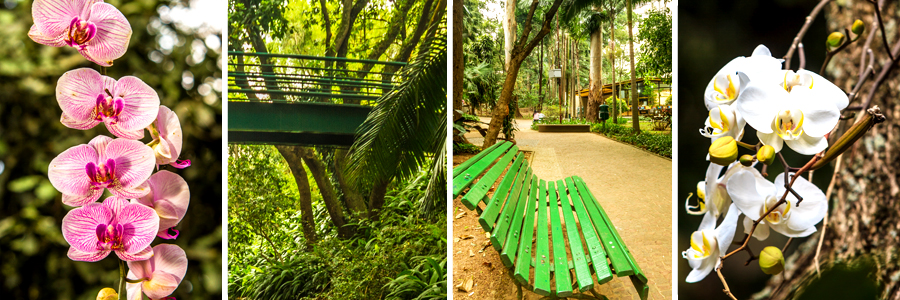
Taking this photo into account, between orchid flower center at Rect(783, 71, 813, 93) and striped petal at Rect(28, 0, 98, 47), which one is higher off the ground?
striped petal at Rect(28, 0, 98, 47)

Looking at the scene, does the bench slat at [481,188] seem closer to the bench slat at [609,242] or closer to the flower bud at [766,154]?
the bench slat at [609,242]

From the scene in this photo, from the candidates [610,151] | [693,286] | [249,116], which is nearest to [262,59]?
[249,116]

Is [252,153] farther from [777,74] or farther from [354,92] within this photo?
[777,74]

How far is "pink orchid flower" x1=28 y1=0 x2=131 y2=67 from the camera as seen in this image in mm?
599

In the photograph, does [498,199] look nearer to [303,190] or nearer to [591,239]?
[591,239]

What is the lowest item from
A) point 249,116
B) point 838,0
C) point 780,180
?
point 780,180

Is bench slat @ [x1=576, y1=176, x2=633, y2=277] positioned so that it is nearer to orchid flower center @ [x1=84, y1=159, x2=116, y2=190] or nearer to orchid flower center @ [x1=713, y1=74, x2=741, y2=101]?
orchid flower center @ [x1=713, y1=74, x2=741, y2=101]

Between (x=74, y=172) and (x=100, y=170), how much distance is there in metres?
0.04

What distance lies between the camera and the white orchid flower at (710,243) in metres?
0.49

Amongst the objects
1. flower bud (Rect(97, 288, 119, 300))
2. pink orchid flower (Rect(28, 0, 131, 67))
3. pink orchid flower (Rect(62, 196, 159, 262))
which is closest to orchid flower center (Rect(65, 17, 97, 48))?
pink orchid flower (Rect(28, 0, 131, 67))

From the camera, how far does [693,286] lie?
2.90 feet

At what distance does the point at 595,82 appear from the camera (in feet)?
5.62

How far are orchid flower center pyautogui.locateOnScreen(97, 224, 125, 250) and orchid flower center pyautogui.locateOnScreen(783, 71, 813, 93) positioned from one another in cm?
91

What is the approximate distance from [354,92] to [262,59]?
289 mm
